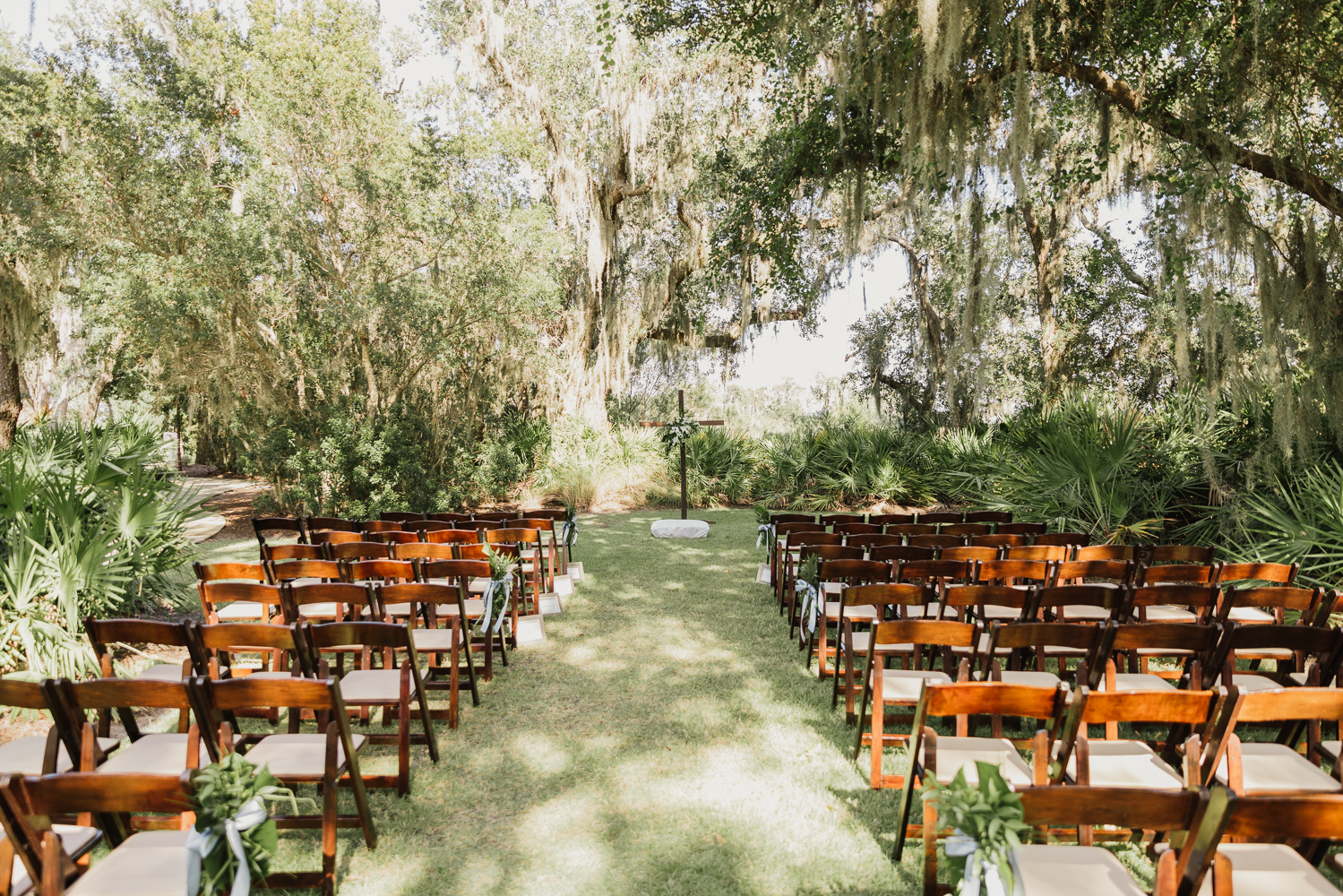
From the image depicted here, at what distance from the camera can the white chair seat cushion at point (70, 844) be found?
7.56 feet

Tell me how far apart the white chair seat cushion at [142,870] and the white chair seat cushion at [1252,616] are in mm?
5708

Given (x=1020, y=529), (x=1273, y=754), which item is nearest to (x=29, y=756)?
(x=1273, y=754)

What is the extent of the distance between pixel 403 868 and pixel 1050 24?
28.4 feet

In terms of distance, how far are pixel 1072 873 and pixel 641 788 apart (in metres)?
1.98

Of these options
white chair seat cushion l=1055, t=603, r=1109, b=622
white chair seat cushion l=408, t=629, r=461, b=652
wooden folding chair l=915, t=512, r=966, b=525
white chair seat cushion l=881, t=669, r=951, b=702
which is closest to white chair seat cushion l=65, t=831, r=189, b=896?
white chair seat cushion l=408, t=629, r=461, b=652

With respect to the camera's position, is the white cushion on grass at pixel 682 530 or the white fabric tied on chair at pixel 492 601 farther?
the white cushion on grass at pixel 682 530

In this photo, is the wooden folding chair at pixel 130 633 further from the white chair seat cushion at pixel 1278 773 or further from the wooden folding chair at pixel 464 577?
the white chair seat cushion at pixel 1278 773

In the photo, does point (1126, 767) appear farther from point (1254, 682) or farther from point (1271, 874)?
point (1254, 682)

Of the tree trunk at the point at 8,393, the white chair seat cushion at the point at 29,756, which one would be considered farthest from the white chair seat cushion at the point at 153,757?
the tree trunk at the point at 8,393

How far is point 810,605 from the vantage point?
5.62 m

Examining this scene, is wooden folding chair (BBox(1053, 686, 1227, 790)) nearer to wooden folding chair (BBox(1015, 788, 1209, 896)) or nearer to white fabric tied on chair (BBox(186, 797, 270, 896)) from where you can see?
wooden folding chair (BBox(1015, 788, 1209, 896))

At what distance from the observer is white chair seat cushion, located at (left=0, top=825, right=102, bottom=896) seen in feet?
7.56

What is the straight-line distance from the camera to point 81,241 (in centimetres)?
1236

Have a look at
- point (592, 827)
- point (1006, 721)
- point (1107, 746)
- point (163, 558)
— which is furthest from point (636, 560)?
point (1107, 746)
